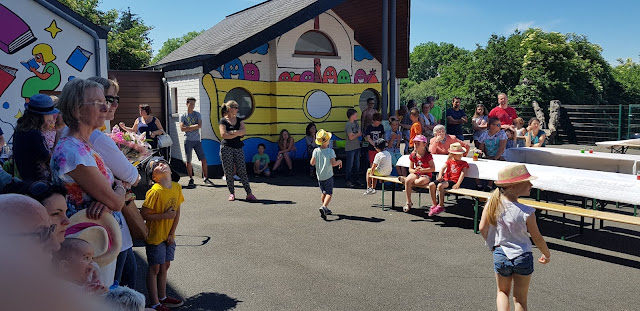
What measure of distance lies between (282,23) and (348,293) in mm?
9438

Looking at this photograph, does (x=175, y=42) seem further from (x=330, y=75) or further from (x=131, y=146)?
Answer: (x=131, y=146)

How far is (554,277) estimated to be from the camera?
607 cm

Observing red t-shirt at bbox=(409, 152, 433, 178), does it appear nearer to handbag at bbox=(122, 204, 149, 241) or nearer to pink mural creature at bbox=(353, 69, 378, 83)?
handbag at bbox=(122, 204, 149, 241)

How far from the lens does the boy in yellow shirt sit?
4836mm

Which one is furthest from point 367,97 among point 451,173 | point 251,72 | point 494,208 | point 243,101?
point 494,208

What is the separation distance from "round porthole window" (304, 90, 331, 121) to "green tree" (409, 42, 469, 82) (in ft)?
286

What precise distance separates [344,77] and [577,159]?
24.3ft

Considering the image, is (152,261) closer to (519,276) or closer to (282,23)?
(519,276)

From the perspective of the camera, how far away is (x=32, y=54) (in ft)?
38.7

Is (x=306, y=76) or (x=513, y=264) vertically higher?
(x=306, y=76)

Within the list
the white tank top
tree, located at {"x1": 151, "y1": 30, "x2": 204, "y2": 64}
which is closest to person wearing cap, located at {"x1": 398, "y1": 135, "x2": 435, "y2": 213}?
the white tank top

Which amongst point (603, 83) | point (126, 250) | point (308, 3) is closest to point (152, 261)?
→ point (126, 250)

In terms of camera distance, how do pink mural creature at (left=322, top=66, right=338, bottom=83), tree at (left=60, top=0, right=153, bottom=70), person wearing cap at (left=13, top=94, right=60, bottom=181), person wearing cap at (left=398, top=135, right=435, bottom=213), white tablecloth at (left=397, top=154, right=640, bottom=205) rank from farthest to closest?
1. tree at (left=60, top=0, right=153, bottom=70)
2. pink mural creature at (left=322, top=66, right=338, bottom=83)
3. person wearing cap at (left=398, top=135, right=435, bottom=213)
4. white tablecloth at (left=397, top=154, right=640, bottom=205)
5. person wearing cap at (left=13, top=94, right=60, bottom=181)

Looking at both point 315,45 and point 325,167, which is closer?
point 325,167
